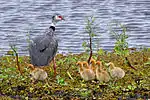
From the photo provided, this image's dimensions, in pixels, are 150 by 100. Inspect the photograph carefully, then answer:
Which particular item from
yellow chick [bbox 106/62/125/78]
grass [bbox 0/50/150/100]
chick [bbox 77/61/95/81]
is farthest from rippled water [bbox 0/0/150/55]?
yellow chick [bbox 106/62/125/78]

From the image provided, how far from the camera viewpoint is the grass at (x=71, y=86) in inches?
313

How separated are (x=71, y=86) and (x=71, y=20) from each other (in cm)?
645

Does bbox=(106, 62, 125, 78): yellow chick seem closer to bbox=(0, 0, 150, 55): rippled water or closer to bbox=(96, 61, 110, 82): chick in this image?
bbox=(96, 61, 110, 82): chick

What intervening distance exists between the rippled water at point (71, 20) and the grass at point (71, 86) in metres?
2.74

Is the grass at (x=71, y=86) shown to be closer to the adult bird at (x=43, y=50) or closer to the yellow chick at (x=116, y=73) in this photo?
the yellow chick at (x=116, y=73)

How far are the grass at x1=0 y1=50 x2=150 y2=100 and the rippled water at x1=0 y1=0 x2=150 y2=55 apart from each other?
2.74 m

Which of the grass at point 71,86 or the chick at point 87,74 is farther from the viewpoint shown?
the chick at point 87,74

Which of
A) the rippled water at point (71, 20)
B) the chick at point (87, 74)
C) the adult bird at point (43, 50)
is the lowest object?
the rippled water at point (71, 20)

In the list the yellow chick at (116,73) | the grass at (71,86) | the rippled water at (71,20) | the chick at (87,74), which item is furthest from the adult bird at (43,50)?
the rippled water at (71,20)

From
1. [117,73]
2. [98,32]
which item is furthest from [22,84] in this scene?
[98,32]

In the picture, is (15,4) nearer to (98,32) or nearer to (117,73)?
(98,32)

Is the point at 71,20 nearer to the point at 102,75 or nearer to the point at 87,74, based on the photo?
the point at 87,74

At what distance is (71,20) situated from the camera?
14664mm

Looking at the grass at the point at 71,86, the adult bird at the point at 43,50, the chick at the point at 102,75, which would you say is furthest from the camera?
the adult bird at the point at 43,50
